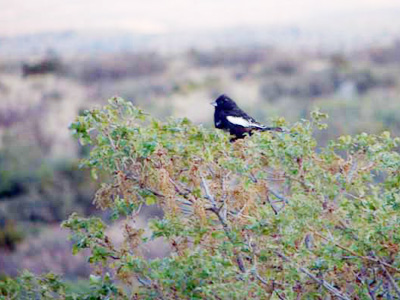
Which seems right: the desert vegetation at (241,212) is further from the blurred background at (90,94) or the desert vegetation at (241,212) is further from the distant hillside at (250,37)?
the distant hillside at (250,37)

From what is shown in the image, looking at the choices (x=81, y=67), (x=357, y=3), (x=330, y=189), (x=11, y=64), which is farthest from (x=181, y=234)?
(x=357, y=3)

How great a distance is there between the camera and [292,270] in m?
3.72

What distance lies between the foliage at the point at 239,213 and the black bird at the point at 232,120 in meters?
1.67

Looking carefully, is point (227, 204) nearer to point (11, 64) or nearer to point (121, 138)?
point (121, 138)

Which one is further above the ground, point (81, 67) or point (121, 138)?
point (121, 138)

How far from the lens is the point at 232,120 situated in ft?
21.9

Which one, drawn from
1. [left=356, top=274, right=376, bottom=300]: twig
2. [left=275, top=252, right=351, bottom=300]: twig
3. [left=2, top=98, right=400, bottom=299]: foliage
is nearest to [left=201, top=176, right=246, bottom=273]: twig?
[left=2, top=98, right=400, bottom=299]: foliage

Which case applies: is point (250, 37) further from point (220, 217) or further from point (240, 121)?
point (220, 217)

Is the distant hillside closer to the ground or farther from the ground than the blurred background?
closer to the ground

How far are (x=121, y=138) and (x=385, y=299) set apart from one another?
69.2 inches

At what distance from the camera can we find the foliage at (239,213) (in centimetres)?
386

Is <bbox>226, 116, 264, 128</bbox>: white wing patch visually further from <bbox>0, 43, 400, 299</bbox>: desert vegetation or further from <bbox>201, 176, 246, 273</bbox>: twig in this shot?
<bbox>201, 176, 246, 273</bbox>: twig

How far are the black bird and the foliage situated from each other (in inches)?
65.8

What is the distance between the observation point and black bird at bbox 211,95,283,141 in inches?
253
